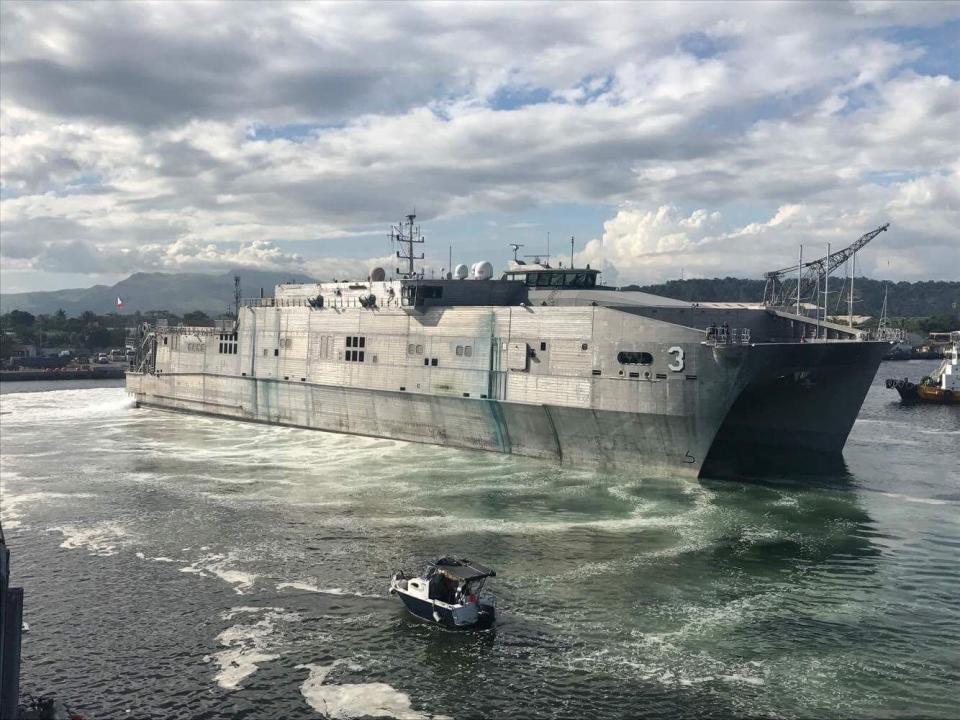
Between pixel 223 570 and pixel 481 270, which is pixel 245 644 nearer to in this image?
pixel 223 570

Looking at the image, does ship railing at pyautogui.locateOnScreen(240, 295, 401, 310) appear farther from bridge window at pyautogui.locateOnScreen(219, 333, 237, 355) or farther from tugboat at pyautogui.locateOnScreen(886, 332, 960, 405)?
tugboat at pyautogui.locateOnScreen(886, 332, 960, 405)

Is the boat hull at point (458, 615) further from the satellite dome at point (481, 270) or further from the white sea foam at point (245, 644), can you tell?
the satellite dome at point (481, 270)

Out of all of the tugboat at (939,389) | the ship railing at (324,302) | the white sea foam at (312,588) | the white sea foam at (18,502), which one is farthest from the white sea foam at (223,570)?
the tugboat at (939,389)

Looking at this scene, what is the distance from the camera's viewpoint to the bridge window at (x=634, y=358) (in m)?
35.4

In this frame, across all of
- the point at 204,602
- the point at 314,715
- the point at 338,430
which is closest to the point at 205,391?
the point at 338,430

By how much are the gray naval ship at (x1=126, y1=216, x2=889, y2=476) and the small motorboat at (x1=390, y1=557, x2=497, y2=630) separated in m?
16.8

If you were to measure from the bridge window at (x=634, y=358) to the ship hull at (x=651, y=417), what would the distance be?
2.45 metres

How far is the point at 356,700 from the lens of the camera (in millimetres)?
16844

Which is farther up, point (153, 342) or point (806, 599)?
point (153, 342)

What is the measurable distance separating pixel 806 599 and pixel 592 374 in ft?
55.4

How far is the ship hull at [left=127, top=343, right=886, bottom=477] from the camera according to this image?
114 ft

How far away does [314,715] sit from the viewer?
641 inches

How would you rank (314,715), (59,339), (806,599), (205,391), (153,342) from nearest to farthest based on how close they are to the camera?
(314,715), (806,599), (205,391), (153,342), (59,339)

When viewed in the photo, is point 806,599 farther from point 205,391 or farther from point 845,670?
point 205,391
